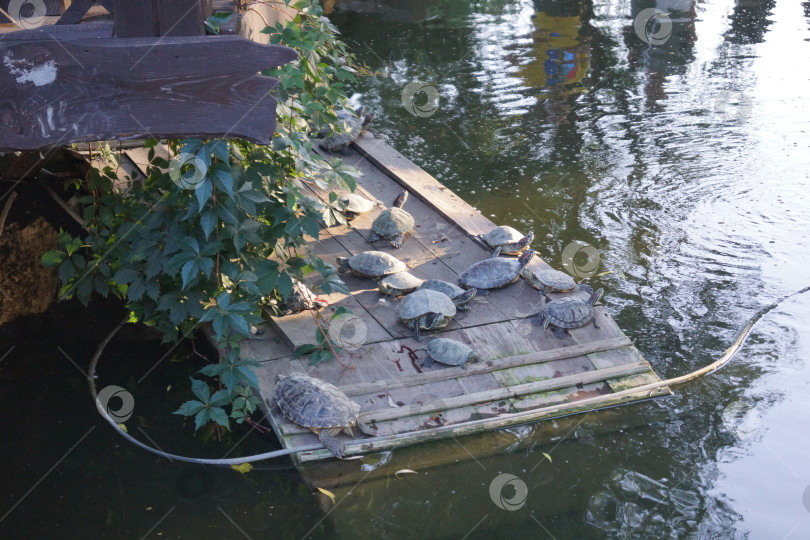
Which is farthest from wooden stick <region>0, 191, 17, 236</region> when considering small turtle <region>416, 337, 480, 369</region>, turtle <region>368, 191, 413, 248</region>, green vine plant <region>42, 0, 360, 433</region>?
small turtle <region>416, 337, 480, 369</region>

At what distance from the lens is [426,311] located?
441 centimetres

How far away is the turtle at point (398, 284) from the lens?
4.82m

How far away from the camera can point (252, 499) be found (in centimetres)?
380

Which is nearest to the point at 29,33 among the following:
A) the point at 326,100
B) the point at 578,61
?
the point at 326,100

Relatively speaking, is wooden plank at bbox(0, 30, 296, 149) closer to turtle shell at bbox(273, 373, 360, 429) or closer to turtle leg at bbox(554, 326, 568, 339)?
turtle shell at bbox(273, 373, 360, 429)

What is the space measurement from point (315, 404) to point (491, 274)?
1.61 m

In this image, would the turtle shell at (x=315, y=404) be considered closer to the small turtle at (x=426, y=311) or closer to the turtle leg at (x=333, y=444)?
the turtle leg at (x=333, y=444)

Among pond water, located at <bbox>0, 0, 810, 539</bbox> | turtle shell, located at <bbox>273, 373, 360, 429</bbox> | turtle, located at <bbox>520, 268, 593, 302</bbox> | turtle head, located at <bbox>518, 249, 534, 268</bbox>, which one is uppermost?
turtle shell, located at <bbox>273, 373, 360, 429</bbox>

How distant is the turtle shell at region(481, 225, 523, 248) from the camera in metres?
5.29

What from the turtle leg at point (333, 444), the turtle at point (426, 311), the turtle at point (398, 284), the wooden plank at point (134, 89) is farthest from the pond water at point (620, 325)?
the wooden plank at point (134, 89)

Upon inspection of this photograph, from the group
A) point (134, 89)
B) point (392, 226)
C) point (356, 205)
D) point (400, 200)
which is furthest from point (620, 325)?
point (134, 89)

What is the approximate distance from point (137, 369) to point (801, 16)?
12.5m

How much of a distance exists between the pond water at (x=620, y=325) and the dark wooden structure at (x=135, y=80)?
1.95 meters

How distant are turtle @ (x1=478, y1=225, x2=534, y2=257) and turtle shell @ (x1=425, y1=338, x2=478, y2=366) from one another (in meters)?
1.16
